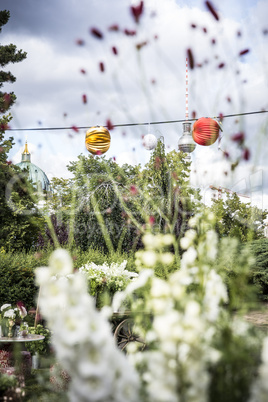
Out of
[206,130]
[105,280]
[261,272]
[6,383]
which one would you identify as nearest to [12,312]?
[105,280]

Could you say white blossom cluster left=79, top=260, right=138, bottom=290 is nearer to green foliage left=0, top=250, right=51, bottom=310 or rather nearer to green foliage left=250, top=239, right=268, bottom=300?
green foliage left=0, top=250, right=51, bottom=310

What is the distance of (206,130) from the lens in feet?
14.3

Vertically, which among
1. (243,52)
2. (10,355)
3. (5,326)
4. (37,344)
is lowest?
(10,355)

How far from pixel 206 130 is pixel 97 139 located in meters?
1.58

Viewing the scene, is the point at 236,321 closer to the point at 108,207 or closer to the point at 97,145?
the point at 97,145

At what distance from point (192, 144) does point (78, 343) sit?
7384mm

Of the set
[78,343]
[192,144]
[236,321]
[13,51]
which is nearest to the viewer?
[78,343]

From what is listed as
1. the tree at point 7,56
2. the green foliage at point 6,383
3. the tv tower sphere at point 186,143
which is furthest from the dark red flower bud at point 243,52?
the tree at point 7,56

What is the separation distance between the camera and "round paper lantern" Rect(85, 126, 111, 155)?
214 inches

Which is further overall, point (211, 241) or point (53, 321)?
point (211, 241)

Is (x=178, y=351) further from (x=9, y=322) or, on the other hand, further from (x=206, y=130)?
(x=9, y=322)

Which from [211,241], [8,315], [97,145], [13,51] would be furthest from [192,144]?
[13,51]

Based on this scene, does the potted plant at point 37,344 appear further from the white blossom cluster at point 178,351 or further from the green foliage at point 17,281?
the white blossom cluster at point 178,351

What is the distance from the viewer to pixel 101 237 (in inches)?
458
